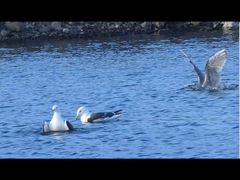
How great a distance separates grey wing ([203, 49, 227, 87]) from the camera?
16.1 metres

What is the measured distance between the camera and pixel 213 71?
16.4 m

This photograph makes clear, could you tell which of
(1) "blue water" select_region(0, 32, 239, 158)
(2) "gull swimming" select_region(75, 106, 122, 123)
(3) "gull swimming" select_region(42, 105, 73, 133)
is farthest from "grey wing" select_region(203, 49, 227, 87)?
(3) "gull swimming" select_region(42, 105, 73, 133)

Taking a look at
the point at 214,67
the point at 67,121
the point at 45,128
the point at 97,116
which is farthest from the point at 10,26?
the point at 45,128

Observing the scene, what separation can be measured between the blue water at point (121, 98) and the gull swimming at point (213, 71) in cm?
33

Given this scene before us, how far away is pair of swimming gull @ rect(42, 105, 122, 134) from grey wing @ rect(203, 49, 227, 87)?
3.13 m

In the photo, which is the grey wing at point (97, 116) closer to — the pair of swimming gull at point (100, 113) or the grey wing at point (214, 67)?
the pair of swimming gull at point (100, 113)
